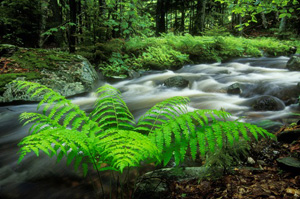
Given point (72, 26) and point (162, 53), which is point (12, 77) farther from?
point (162, 53)

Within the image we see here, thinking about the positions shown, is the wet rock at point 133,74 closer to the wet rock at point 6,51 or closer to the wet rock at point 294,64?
the wet rock at point 6,51

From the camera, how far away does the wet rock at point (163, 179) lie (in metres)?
2.00

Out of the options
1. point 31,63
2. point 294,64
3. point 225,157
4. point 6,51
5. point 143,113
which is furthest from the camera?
point 294,64

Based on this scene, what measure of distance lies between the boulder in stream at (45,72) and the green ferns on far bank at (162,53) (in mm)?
1525

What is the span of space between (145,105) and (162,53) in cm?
480

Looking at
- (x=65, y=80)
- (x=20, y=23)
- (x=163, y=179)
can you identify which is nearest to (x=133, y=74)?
(x=65, y=80)

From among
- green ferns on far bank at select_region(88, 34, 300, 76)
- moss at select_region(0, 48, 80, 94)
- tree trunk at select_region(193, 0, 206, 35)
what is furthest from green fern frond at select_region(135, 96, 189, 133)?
tree trunk at select_region(193, 0, 206, 35)

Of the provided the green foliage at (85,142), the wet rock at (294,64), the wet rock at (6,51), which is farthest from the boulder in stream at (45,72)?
the wet rock at (294,64)

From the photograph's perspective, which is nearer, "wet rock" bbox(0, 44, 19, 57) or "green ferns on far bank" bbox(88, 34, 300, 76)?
"wet rock" bbox(0, 44, 19, 57)

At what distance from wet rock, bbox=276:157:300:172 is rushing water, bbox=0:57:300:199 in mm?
2052

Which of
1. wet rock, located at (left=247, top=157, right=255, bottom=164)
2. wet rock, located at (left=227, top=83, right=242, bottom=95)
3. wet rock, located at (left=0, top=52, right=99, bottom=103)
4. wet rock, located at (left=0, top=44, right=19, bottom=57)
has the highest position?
wet rock, located at (left=0, top=44, right=19, bottom=57)

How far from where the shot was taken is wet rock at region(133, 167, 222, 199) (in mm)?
1998

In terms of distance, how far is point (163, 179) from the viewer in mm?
2080

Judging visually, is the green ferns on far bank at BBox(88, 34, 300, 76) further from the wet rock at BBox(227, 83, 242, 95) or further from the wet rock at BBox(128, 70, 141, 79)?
the wet rock at BBox(227, 83, 242, 95)
